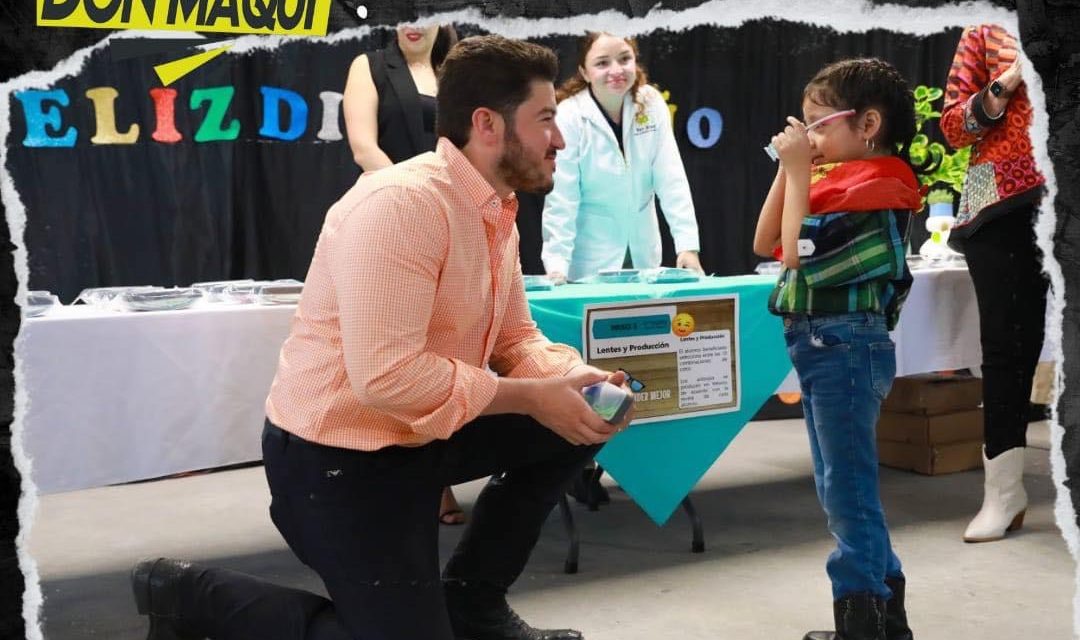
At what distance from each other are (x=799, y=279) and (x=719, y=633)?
2.45ft

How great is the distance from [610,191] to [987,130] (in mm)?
1056

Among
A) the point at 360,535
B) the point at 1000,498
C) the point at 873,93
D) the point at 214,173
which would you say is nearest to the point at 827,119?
the point at 873,93

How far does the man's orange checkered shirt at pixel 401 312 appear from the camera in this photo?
5.25 feet

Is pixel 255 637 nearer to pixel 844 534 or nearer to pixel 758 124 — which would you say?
pixel 844 534

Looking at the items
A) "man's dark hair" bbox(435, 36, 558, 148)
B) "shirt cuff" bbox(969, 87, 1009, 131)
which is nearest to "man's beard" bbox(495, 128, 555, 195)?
"man's dark hair" bbox(435, 36, 558, 148)

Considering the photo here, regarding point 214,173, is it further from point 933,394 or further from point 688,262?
point 933,394

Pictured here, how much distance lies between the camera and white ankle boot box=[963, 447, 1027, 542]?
9.77 ft

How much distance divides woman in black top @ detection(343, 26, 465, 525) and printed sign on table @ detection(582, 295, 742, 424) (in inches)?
31.4

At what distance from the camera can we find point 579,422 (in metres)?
1.76

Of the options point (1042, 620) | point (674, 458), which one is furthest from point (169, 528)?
point (1042, 620)

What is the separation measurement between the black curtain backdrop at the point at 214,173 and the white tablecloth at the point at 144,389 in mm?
1660

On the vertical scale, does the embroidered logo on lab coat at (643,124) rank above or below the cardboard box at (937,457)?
above

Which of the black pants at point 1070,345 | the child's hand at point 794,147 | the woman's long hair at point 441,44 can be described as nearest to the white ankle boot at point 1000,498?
the child's hand at point 794,147

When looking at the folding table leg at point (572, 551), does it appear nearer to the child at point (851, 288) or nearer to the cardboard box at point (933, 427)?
the child at point (851, 288)
